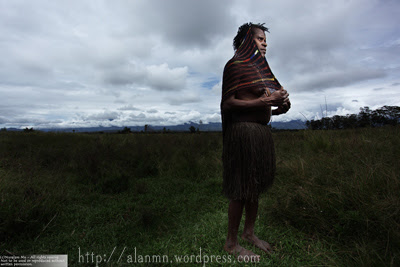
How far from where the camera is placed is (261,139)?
186 cm

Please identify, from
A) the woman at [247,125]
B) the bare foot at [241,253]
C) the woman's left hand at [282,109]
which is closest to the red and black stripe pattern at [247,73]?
the woman at [247,125]

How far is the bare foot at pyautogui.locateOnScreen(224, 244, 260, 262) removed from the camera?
73.8 inches

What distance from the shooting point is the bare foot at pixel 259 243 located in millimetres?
2037

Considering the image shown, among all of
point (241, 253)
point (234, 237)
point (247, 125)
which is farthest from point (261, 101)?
point (241, 253)

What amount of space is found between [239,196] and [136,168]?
145 inches

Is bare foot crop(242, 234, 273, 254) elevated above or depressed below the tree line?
below

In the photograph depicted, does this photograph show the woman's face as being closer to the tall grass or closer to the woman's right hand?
the woman's right hand

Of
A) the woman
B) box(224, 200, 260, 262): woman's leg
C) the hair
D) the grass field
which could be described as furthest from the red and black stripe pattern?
the grass field

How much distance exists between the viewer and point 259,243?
2.08m

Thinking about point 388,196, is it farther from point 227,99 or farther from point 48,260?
point 48,260

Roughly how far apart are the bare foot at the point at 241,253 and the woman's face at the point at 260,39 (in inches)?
81.4

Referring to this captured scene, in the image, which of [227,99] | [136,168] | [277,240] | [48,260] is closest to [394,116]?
[277,240]

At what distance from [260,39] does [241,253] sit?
2.24m

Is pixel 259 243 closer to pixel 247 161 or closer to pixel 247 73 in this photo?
pixel 247 161
